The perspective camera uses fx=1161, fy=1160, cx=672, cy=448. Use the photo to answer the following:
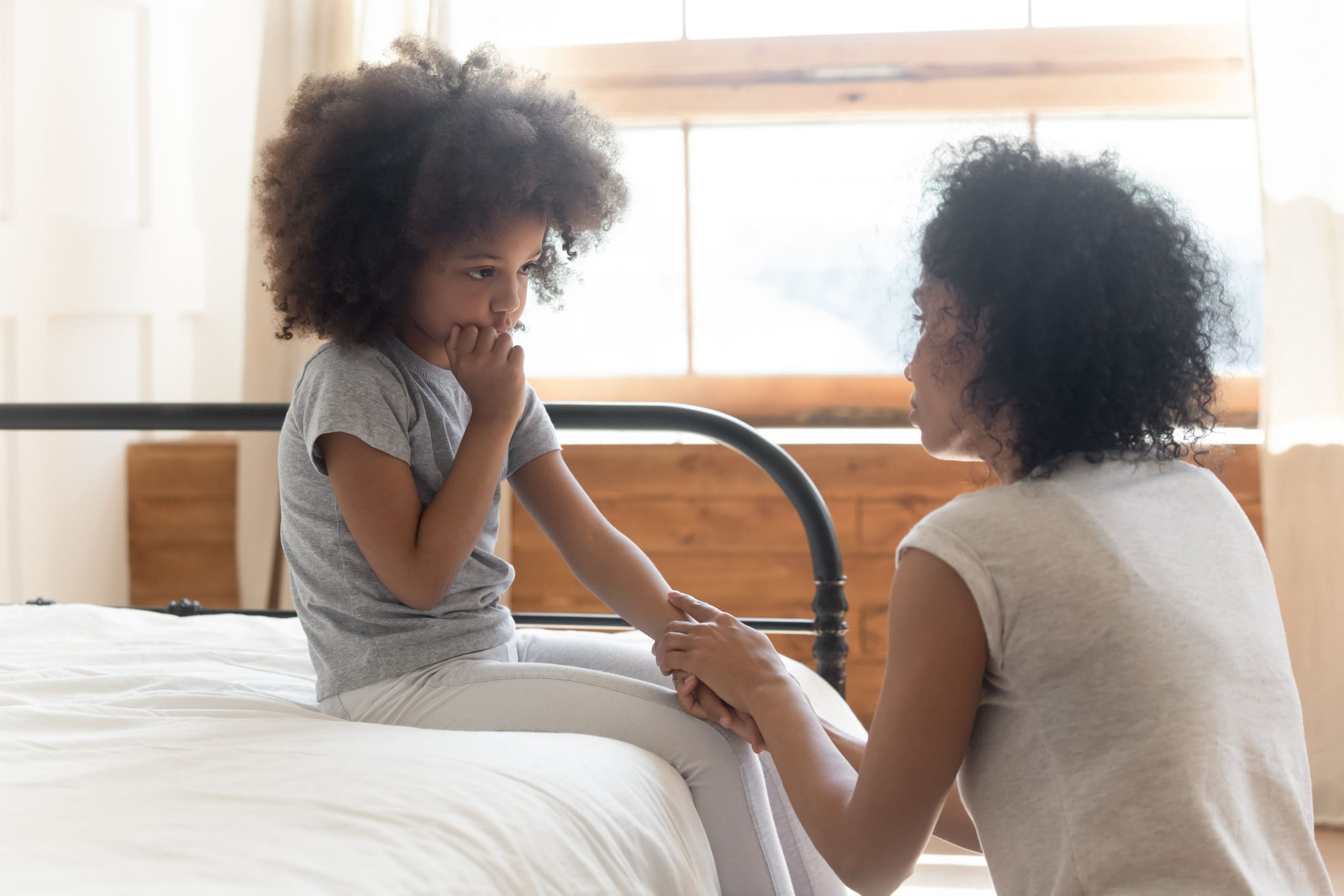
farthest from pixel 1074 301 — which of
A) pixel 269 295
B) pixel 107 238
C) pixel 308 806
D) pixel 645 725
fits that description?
pixel 107 238

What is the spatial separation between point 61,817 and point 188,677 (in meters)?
0.43

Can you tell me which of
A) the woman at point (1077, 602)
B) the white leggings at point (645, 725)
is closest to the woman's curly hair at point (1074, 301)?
the woman at point (1077, 602)

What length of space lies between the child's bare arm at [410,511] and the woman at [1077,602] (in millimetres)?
367

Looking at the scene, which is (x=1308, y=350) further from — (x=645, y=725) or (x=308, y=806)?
(x=308, y=806)

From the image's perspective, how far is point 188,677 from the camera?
1.15 meters

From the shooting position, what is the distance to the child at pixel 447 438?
3.25ft

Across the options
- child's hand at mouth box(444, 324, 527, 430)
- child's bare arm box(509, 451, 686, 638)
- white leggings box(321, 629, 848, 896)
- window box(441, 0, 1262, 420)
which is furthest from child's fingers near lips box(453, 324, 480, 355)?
window box(441, 0, 1262, 420)

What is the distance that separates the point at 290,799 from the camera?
0.75 meters

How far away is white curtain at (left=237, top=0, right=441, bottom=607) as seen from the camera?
2635mm

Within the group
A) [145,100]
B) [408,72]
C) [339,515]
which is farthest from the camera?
[145,100]

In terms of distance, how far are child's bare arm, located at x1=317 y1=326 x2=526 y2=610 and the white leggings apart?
0.09m

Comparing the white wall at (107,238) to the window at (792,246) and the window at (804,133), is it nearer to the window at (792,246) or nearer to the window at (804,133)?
the window at (804,133)

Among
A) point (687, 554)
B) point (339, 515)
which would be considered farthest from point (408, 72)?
point (687, 554)

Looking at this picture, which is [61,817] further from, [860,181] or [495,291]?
[860,181]
